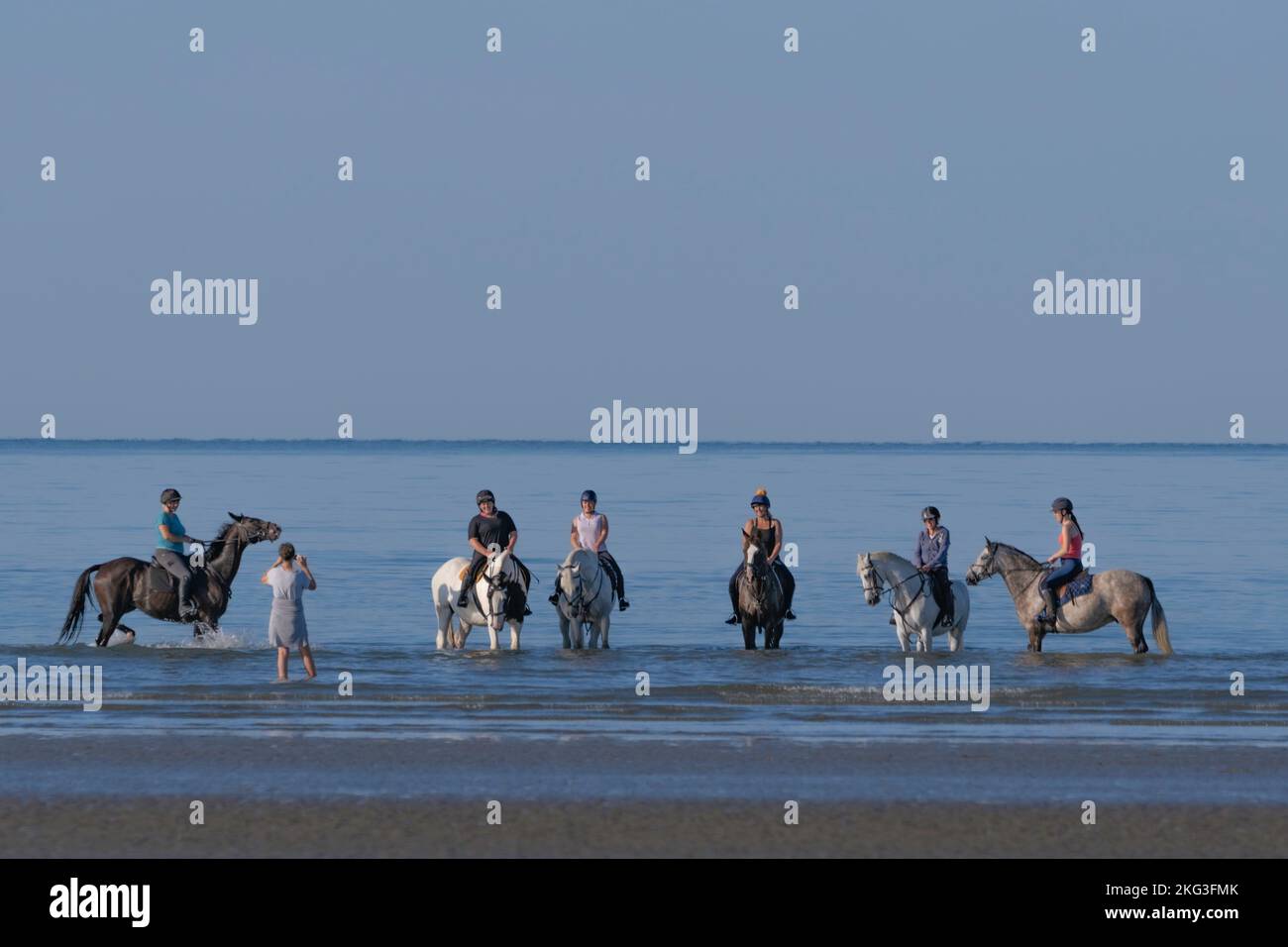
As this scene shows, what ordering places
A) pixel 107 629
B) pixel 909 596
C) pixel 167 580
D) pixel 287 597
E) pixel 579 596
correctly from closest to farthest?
pixel 287 597 → pixel 909 596 → pixel 579 596 → pixel 167 580 → pixel 107 629

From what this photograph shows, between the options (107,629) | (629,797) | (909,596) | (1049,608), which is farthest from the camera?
(107,629)

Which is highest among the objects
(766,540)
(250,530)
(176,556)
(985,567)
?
(250,530)

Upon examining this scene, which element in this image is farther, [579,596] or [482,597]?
[579,596]

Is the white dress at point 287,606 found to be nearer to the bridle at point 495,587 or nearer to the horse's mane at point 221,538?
the bridle at point 495,587

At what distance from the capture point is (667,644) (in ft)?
92.2

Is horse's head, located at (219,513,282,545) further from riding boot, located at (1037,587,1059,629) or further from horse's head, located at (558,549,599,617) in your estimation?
riding boot, located at (1037,587,1059,629)

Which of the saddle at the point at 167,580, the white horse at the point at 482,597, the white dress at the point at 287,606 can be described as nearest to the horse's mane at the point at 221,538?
the saddle at the point at 167,580

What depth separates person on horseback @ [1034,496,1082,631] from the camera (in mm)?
24266

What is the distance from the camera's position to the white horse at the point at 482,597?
2442 centimetres

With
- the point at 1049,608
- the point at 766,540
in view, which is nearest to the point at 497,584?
the point at 766,540

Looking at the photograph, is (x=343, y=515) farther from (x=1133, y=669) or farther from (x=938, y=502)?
(x=1133, y=669)

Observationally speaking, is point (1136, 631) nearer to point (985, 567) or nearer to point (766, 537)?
point (985, 567)

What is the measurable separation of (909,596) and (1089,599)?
2464 millimetres

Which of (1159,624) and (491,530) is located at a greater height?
(491,530)
